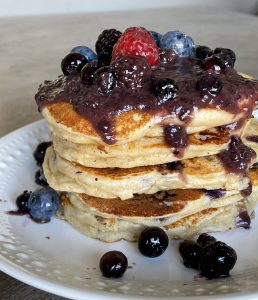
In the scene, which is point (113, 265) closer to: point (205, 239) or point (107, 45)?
point (205, 239)

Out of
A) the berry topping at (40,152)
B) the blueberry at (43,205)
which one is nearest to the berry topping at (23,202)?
the blueberry at (43,205)

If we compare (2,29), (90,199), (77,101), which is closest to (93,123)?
(77,101)

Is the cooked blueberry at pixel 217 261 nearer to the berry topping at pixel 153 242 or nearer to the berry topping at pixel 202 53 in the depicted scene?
the berry topping at pixel 153 242

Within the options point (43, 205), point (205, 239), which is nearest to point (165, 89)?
point (205, 239)

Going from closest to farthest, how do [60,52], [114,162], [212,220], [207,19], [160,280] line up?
[160,280] → [114,162] → [212,220] → [60,52] → [207,19]

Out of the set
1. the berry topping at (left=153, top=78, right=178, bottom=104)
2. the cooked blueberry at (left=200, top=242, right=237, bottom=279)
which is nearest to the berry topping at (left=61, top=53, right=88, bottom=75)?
the berry topping at (left=153, top=78, right=178, bottom=104)

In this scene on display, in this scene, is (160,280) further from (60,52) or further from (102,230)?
(60,52)
